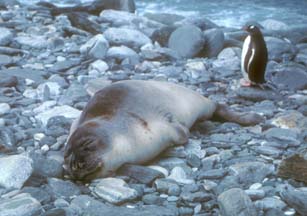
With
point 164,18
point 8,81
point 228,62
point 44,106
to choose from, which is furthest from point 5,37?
point 164,18

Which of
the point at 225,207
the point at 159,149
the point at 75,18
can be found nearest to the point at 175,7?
the point at 75,18

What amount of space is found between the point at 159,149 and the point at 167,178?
0.34m

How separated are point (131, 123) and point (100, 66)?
7.66ft

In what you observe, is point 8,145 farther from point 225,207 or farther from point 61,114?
point 225,207

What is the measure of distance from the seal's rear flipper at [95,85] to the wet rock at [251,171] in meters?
1.81

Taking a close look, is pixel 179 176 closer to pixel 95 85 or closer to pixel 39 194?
pixel 39 194

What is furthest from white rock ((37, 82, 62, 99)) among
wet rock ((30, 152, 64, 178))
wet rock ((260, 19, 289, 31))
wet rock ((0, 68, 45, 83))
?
wet rock ((260, 19, 289, 31))

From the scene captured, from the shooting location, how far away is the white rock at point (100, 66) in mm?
5675

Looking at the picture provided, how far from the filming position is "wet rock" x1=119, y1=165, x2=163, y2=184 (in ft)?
10.3

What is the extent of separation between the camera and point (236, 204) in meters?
2.70

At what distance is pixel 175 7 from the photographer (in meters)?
12.3

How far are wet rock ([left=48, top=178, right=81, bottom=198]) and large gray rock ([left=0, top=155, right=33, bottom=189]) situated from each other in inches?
5.2

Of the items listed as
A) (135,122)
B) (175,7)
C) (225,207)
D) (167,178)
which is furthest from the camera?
(175,7)

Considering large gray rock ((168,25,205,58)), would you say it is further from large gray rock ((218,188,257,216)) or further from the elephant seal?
large gray rock ((218,188,257,216))
